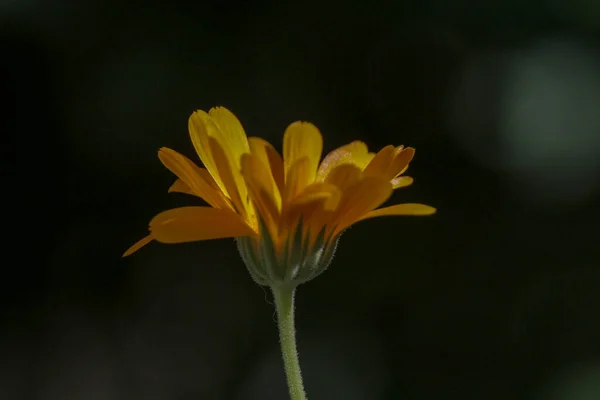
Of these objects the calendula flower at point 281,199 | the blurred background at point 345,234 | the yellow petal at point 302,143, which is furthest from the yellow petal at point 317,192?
the blurred background at point 345,234

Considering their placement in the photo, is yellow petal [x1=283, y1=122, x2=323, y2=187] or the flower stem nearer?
the flower stem

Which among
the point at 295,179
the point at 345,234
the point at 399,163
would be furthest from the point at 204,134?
the point at 345,234

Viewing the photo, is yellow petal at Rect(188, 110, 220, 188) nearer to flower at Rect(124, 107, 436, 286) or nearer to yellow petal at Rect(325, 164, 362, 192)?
flower at Rect(124, 107, 436, 286)

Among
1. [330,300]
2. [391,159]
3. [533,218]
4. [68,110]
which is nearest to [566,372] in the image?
[533,218]

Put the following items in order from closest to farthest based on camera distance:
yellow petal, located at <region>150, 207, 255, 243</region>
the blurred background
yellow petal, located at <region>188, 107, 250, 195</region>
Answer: yellow petal, located at <region>150, 207, 255, 243</region> < yellow petal, located at <region>188, 107, 250, 195</region> < the blurred background

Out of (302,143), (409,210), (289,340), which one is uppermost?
(302,143)

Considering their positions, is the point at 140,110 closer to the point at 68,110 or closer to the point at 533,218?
the point at 68,110

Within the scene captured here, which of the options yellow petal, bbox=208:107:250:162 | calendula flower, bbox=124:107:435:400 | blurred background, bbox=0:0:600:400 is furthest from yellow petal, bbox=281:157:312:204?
blurred background, bbox=0:0:600:400

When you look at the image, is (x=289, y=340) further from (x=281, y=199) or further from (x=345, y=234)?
(x=345, y=234)
